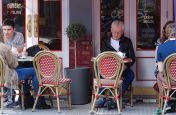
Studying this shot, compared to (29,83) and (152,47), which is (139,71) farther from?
(29,83)

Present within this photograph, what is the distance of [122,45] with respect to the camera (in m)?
9.58

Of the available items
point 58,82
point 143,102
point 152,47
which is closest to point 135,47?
point 152,47

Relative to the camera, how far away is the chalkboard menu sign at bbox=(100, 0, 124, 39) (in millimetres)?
9984

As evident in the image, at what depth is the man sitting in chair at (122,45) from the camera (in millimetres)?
9461

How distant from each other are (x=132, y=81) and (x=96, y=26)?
126 centimetres

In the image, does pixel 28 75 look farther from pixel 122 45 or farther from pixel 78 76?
pixel 122 45

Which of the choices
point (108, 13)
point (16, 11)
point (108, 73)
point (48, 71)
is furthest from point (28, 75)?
point (108, 13)

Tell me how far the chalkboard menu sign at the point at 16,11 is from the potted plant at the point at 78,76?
1196mm

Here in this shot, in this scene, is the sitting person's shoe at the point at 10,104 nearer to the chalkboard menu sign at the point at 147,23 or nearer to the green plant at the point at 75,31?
the green plant at the point at 75,31

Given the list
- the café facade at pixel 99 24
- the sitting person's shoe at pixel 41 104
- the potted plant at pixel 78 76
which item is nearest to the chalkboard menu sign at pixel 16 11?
the café facade at pixel 99 24

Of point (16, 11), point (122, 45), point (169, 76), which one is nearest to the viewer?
point (169, 76)

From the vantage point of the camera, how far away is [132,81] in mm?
9672

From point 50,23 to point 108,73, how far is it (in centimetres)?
195

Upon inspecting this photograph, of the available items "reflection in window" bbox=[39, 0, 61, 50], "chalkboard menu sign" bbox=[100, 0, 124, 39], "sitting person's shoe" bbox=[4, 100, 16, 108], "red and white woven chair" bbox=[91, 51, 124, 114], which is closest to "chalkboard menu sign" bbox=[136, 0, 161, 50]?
"chalkboard menu sign" bbox=[100, 0, 124, 39]
